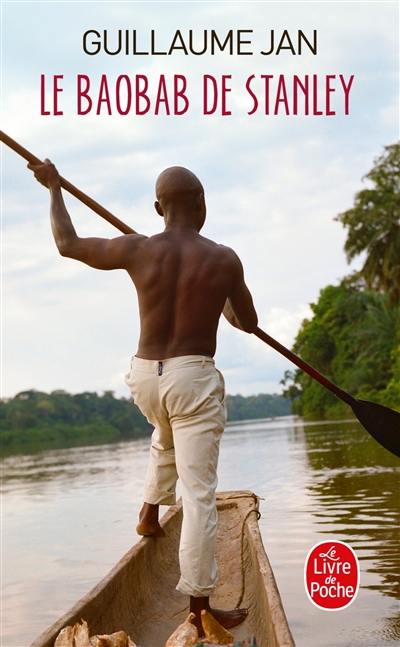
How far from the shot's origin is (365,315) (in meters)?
47.1

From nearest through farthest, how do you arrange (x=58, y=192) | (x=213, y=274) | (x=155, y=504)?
(x=213, y=274)
(x=58, y=192)
(x=155, y=504)

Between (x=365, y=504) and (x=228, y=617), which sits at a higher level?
(x=228, y=617)

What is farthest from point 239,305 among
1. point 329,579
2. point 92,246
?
point 329,579

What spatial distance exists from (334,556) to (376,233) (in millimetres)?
27755

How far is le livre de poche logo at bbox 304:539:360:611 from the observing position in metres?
5.05

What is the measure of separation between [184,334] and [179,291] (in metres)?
0.15

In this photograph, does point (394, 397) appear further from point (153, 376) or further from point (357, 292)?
point (153, 376)

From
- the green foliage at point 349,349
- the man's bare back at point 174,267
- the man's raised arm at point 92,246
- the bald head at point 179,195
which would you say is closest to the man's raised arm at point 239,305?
the man's bare back at point 174,267

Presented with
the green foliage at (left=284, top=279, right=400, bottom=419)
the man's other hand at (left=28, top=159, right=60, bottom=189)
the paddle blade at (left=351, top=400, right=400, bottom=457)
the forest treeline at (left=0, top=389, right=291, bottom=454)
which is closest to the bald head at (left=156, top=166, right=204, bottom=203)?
the man's other hand at (left=28, top=159, right=60, bottom=189)

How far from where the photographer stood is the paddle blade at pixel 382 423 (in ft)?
15.9

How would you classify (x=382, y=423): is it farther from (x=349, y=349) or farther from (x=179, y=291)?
(x=349, y=349)

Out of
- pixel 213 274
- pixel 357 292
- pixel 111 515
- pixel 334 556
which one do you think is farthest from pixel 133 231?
pixel 357 292

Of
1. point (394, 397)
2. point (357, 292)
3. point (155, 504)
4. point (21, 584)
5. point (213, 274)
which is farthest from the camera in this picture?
point (357, 292)

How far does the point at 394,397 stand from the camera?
32250mm
